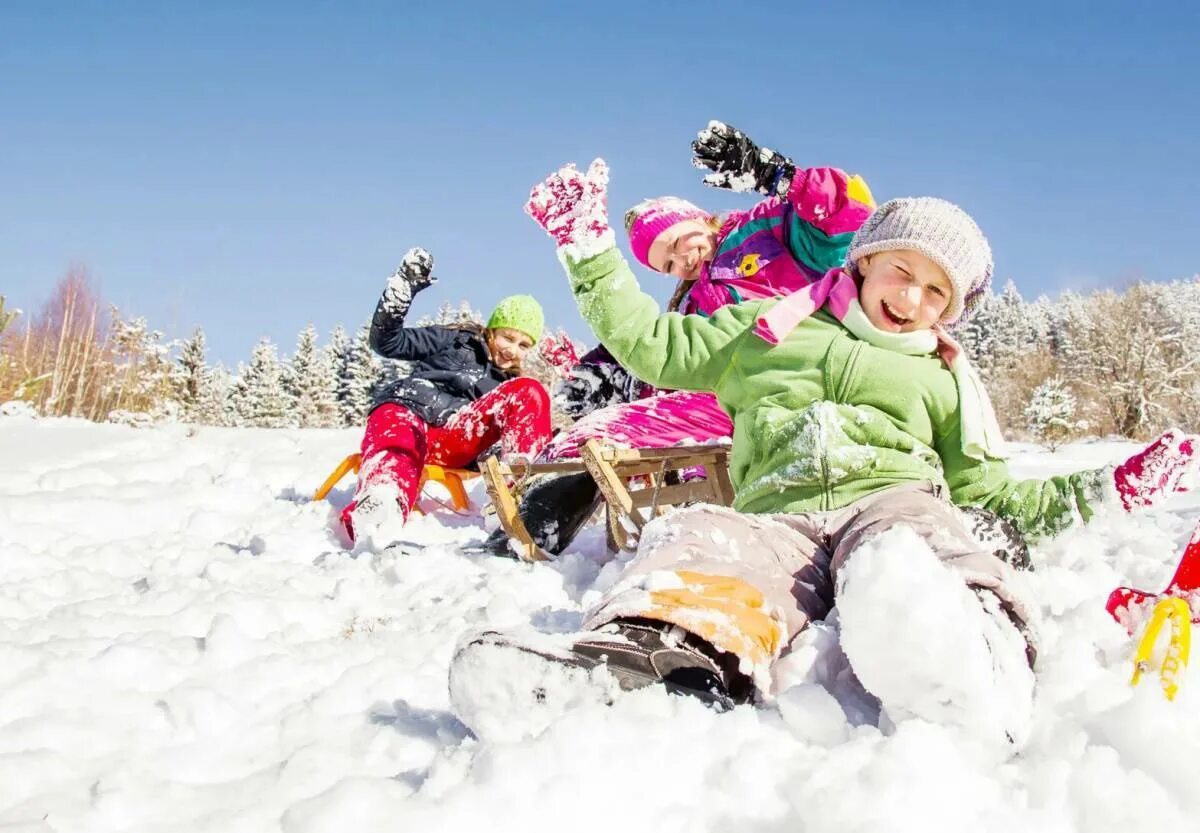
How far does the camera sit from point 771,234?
3.25 m

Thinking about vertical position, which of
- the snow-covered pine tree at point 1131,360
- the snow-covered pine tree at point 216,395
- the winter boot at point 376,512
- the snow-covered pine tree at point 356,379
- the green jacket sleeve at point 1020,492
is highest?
the snow-covered pine tree at point 1131,360

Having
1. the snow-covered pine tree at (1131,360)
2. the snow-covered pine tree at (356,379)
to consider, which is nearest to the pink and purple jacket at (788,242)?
the snow-covered pine tree at (1131,360)

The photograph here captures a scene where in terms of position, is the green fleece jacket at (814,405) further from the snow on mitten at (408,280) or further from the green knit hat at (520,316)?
the green knit hat at (520,316)

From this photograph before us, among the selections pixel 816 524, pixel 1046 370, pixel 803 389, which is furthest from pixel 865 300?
pixel 1046 370

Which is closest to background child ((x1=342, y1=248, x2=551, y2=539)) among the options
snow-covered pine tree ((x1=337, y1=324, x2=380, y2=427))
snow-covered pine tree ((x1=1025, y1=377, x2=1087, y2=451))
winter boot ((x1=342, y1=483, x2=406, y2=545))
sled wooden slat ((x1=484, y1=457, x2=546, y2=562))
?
winter boot ((x1=342, y1=483, x2=406, y2=545))

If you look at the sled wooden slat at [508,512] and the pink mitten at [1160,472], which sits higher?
the pink mitten at [1160,472]

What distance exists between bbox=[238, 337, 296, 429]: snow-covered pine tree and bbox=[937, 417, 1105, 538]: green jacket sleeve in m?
34.0

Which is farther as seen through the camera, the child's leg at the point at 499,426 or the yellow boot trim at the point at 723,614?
the child's leg at the point at 499,426

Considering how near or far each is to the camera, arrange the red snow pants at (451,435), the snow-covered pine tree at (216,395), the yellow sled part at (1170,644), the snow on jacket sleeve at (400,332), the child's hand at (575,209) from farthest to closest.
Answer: the snow-covered pine tree at (216,395) < the snow on jacket sleeve at (400,332) < the red snow pants at (451,435) < the child's hand at (575,209) < the yellow sled part at (1170,644)

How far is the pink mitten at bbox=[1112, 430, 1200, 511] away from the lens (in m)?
1.89

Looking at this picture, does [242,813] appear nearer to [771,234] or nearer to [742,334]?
[742,334]

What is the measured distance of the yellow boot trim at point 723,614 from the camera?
140 centimetres

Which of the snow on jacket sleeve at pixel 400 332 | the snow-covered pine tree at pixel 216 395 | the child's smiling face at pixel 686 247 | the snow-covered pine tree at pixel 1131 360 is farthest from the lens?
the snow-covered pine tree at pixel 216 395

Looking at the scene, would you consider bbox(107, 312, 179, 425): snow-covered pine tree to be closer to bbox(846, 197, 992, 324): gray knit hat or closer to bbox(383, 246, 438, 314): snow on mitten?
bbox(383, 246, 438, 314): snow on mitten
